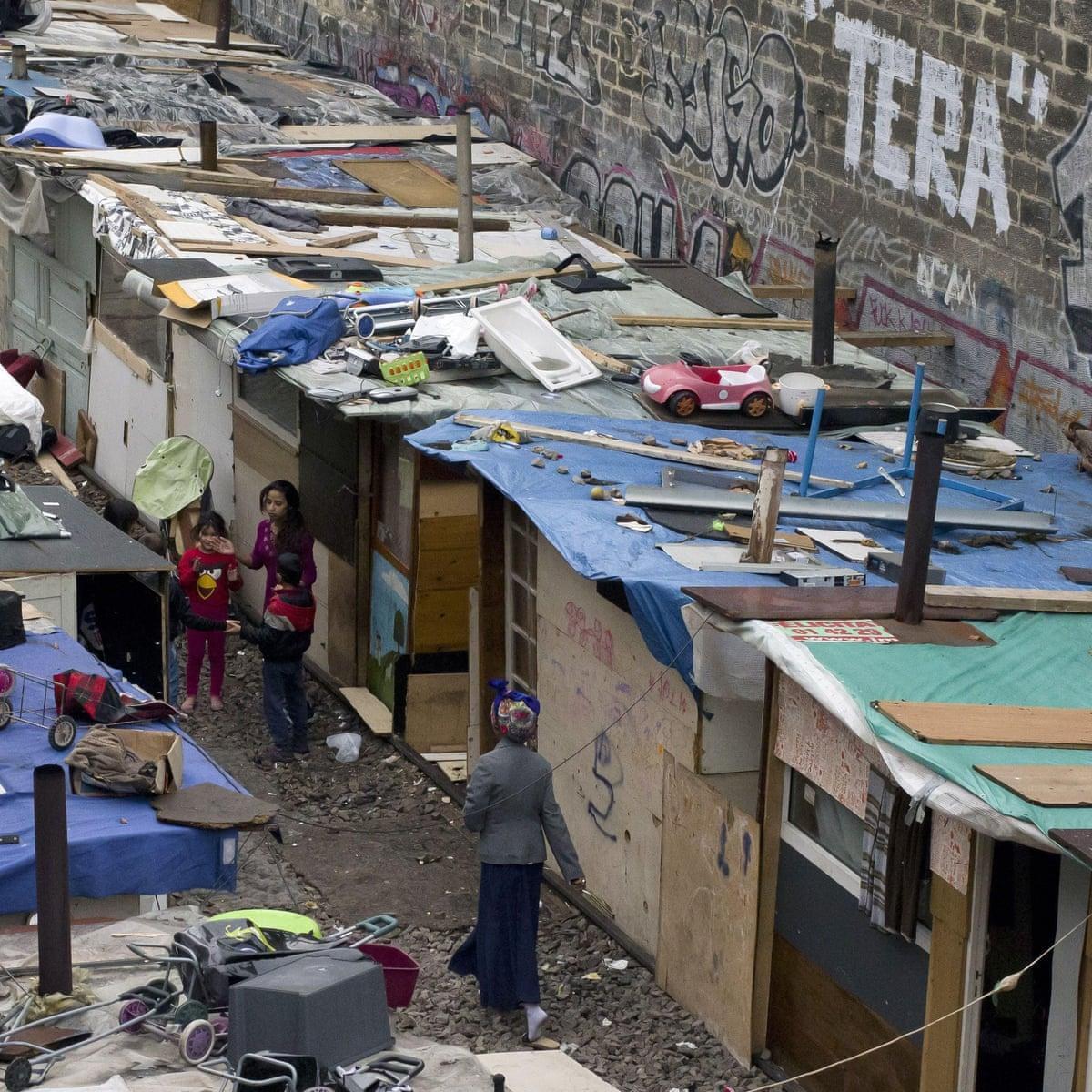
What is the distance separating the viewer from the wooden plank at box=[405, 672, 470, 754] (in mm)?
13727

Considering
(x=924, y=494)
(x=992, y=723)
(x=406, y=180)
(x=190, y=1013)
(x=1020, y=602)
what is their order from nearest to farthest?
1. (x=190, y=1013)
2. (x=992, y=723)
3. (x=924, y=494)
4. (x=1020, y=602)
5. (x=406, y=180)

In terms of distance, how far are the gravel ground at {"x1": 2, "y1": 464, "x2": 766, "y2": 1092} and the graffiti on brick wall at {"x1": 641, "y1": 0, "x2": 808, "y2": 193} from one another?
5755mm

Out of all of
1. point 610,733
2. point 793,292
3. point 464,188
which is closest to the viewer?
point 610,733

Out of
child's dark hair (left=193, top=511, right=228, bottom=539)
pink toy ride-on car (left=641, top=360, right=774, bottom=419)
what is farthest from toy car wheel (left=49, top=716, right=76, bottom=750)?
pink toy ride-on car (left=641, top=360, right=774, bottom=419)

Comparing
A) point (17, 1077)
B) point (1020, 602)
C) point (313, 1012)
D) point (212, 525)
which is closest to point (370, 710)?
point (212, 525)

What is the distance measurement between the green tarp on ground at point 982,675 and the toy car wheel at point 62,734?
12.3ft

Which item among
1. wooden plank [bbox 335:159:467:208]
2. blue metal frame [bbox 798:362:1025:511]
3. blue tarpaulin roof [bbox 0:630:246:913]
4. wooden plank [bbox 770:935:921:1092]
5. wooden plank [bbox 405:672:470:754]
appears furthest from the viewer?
wooden plank [bbox 335:159:467:208]

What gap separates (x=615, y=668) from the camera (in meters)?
10.8

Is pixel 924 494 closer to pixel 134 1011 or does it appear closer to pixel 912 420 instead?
pixel 912 420

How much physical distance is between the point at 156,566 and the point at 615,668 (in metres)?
3.03

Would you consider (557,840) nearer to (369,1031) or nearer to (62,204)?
(369,1031)

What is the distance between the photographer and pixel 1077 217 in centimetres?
1288

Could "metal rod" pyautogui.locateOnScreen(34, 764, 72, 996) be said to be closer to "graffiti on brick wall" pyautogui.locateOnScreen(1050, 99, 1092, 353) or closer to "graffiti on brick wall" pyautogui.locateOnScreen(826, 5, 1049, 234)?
"graffiti on brick wall" pyautogui.locateOnScreen(1050, 99, 1092, 353)

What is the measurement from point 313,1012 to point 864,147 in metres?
9.78
